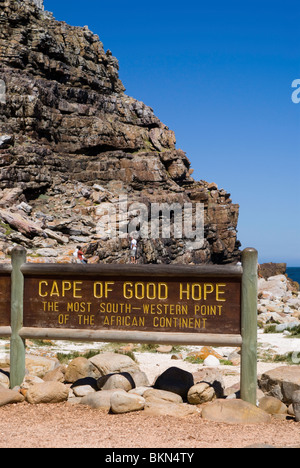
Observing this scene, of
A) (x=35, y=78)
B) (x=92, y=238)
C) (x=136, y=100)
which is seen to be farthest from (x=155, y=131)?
(x=92, y=238)

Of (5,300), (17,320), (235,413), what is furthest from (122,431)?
(5,300)

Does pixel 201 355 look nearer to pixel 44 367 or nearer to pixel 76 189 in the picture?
pixel 44 367

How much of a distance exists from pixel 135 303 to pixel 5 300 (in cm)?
203

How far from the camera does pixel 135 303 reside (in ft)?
22.6

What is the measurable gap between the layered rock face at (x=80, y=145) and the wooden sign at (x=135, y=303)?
3429 cm

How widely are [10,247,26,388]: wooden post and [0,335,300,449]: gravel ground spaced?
71cm

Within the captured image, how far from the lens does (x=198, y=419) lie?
585cm

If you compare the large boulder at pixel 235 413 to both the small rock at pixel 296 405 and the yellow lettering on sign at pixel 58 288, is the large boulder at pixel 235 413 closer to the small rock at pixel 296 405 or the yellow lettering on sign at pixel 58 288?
the small rock at pixel 296 405

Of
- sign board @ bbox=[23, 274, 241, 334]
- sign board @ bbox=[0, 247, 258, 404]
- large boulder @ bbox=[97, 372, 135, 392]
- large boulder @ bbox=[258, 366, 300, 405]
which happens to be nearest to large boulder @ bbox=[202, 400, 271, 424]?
sign board @ bbox=[0, 247, 258, 404]

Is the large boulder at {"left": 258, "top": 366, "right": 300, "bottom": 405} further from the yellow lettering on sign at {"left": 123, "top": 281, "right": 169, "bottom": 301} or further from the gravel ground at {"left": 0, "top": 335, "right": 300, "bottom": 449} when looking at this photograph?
the yellow lettering on sign at {"left": 123, "top": 281, "right": 169, "bottom": 301}

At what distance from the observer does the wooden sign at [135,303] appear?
6.62 metres

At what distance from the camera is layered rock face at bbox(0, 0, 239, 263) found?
5084 centimetres

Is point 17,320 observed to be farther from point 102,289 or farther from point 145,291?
point 145,291

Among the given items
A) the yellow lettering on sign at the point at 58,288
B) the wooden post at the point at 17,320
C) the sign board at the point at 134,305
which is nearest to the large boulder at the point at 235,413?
the sign board at the point at 134,305
